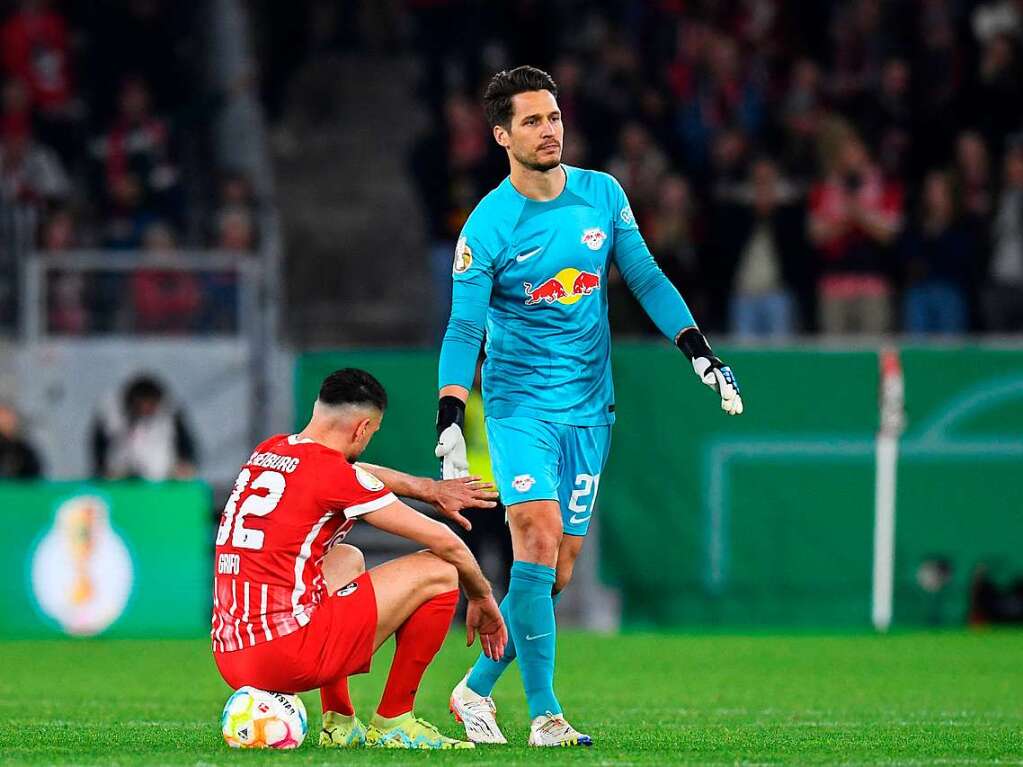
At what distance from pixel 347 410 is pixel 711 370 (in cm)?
140

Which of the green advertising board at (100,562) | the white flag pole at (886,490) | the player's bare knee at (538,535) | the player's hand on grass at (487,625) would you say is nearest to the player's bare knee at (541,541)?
the player's bare knee at (538,535)

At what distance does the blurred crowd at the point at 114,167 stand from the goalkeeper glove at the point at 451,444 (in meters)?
9.04

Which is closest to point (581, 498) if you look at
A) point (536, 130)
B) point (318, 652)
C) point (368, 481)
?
point (368, 481)

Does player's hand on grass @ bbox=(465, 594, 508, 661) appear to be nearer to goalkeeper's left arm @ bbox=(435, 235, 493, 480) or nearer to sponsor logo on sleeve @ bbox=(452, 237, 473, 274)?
goalkeeper's left arm @ bbox=(435, 235, 493, 480)

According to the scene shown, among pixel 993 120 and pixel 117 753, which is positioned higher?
pixel 993 120

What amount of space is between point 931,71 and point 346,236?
6.15m

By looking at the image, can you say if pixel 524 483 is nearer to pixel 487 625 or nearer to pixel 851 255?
pixel 487 625

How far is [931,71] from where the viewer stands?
1911 cm

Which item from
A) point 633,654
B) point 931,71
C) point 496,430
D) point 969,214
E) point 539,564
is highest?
point 931,71

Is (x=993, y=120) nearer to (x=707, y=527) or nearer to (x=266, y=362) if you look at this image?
(x=707, y=527)

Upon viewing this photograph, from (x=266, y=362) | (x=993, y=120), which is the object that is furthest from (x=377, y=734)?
(x=993, y=120)

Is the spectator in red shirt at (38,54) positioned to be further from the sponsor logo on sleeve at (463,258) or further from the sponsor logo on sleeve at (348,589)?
the sponsor logo on sleeve at (348,589)

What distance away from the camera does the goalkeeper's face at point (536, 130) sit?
7672mm

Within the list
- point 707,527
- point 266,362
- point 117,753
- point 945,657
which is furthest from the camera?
point 266,362
